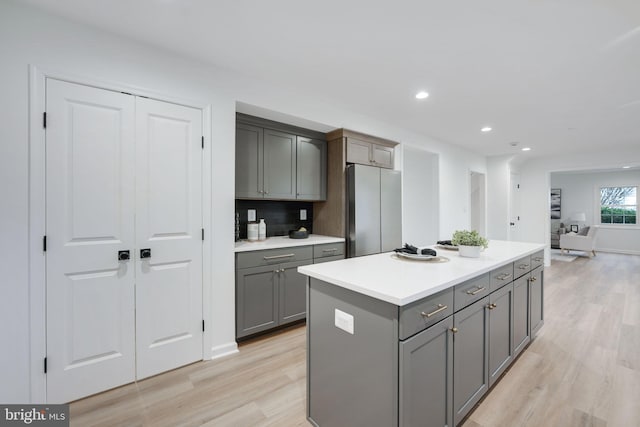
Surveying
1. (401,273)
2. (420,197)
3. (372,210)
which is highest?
(420,197)

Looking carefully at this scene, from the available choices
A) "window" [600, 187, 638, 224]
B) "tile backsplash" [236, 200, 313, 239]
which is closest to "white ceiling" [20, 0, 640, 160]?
"tile backsplash" [236, 200, 313, 239]

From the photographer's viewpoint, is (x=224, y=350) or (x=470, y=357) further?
(x=224, y=350)

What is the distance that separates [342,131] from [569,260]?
722cm

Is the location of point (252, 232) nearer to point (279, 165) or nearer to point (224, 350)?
point (279, 165)

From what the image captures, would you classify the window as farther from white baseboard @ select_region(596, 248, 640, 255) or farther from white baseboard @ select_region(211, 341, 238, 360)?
white baseboard @ select_region(211, 341, 238, 360)

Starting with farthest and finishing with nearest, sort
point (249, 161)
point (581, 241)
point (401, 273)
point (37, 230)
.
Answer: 1. point (581, 241)
2. point (249, 161)
3. point (37, 230)
4. point (401, 273)

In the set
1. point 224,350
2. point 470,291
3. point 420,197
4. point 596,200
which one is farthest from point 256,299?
point 596,200

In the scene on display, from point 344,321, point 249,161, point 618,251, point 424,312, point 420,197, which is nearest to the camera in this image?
point 424,312

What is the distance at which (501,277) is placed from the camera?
1.93 m

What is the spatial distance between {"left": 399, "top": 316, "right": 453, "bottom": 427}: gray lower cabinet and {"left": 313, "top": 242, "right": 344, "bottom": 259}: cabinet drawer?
1.75 m

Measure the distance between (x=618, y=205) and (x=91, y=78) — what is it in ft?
39.4

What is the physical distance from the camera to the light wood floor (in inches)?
65.8

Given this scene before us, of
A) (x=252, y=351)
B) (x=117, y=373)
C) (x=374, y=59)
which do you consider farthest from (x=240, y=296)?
(x=374, y=59)

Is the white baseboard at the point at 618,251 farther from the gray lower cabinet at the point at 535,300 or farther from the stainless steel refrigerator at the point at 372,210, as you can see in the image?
the stainless steel refrigerator at the point at 372,210
